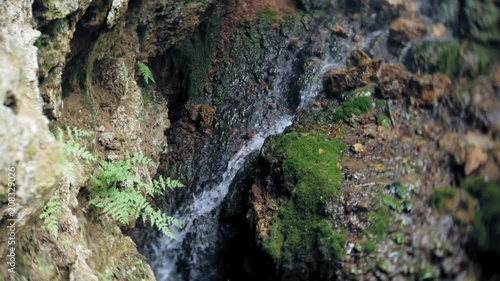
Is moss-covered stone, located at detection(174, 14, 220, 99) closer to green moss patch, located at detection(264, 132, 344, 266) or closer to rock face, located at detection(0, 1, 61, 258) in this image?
green moss patch, located at detection(264, 132, 344, 266)

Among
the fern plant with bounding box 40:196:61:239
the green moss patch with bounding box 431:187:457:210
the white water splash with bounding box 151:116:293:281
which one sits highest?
the fern plant with bounding box 40:196:61:239

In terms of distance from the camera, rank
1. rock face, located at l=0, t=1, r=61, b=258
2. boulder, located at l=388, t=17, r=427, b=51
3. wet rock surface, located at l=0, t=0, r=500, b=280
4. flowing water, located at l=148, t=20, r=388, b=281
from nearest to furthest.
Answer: rock face, located at l=0, t=1, r=61, b=258
wet rock surface, located at l=0, t=0, r=500, b=280
flowing water, located at l=148, t=20, r=388, b=281
boulder, located at l=388, t=17, r=427, b=51

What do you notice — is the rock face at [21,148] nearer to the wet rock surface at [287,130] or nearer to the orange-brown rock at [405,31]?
the wet rock surface at [287,130]

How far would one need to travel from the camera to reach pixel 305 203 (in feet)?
18.0

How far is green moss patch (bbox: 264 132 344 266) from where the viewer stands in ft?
17.0

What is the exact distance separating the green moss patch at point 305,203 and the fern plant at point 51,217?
2.74 metres

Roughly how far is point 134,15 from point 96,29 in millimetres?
1206

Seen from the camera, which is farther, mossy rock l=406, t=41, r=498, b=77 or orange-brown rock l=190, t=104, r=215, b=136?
orange-brown rock l=190, t=104, r=215, b=136

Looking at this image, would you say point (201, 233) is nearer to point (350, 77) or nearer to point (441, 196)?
point (441, 196)

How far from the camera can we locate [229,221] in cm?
639

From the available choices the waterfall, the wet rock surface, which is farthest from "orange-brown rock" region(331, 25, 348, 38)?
the waterfall

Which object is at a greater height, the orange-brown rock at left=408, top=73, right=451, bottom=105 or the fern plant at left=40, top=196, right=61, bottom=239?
the fern plant at left=40, top=196, right=61, bottom=239

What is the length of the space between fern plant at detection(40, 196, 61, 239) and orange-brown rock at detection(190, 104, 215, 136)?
4391 millimetres

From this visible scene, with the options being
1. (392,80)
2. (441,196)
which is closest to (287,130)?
(392,80)
